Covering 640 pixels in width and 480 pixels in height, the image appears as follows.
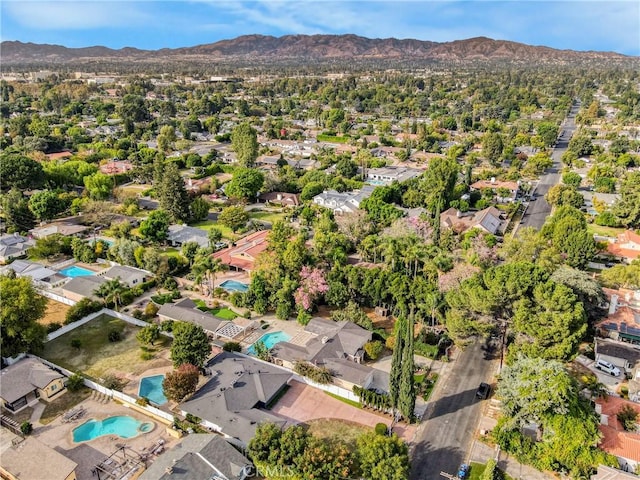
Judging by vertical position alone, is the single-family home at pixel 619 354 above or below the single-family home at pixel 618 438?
above

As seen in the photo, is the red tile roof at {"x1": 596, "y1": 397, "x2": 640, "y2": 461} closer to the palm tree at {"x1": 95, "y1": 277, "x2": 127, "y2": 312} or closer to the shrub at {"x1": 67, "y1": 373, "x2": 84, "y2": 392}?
the shrub at {"x1": 67, "y1": 373, "x2": 84, "y2": 392}

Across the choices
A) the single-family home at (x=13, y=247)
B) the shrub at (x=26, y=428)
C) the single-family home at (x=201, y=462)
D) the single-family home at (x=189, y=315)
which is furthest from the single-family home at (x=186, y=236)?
the single-family home at (x=201, y=462)

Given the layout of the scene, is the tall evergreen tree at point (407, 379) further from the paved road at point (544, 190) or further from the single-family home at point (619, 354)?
the paved road at point (544, 190)

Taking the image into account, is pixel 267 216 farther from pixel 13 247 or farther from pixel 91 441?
pixel 91 441

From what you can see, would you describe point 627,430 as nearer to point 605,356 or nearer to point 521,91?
point 605,356

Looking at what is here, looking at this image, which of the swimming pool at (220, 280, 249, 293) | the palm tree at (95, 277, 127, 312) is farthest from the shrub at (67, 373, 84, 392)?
the swimming pool at (220, 280, 249, 293)

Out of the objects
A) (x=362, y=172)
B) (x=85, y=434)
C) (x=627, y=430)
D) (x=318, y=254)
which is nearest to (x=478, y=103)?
(x=362, y=172)
